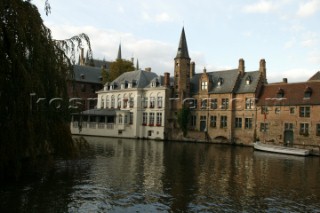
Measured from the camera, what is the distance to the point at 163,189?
16.6 metres

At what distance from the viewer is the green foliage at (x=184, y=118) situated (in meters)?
49.5

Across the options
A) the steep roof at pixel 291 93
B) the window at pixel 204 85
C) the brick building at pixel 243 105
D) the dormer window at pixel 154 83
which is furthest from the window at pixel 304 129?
the dormer window at pixel 154 83

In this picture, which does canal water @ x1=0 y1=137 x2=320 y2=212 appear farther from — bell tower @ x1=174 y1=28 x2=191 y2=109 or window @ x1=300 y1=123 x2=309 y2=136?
bell tower @ x1=174 y1=28 x2=191 y2=109

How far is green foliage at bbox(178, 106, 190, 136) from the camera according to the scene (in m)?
49.5

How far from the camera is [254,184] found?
18641mm

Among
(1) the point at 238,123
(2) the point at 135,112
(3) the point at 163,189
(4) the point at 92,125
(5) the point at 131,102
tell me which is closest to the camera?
(3) the point at 163,189

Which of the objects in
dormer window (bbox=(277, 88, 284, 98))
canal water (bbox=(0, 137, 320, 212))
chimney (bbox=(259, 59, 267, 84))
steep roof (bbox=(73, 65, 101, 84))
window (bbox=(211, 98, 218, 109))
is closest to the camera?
canal water (bbox=(0, 137, 320, 212))

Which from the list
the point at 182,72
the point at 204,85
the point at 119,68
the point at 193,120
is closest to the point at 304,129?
the point at 204,85

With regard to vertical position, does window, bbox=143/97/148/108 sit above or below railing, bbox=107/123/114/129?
above

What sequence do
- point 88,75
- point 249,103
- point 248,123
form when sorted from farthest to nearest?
point 88,75
point 249,103
point 248,123

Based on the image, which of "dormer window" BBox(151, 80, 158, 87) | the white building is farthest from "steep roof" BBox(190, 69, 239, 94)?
"dormer window" BBox(151, 80, 158, 87)

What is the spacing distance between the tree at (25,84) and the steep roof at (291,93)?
33.9m

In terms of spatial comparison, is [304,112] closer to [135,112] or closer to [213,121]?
[213,121]

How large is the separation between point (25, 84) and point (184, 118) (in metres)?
39.2
